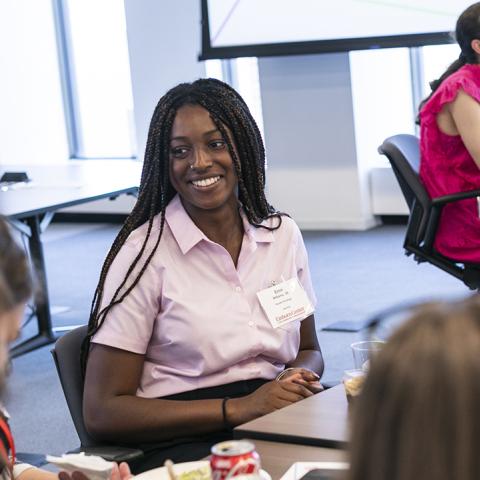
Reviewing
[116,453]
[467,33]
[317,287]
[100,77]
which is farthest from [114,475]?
[100,77]

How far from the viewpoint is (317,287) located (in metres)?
6.02

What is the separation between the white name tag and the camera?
2.37m

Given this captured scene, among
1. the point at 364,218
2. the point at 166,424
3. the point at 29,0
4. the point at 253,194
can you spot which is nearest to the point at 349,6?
the point at 364,218

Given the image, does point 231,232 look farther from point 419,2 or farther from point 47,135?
point 47,135

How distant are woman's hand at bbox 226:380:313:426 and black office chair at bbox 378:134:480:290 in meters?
1.73

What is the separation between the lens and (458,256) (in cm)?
385

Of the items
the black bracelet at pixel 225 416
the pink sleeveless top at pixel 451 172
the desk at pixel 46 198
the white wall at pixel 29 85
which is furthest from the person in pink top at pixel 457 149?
the white wall at pixel 29 85

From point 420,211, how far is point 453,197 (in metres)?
0.18

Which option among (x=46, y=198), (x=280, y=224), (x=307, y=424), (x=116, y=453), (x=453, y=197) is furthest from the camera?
(x=46, y=198)

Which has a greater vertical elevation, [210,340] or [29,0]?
[29,0]

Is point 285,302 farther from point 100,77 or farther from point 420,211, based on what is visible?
point 100,77

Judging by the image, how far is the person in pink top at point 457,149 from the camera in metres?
3.84

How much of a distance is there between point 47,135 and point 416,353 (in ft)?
27.4

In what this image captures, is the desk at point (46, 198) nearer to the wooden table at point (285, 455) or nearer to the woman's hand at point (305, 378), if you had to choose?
the woman's hand at point (305, 378)
